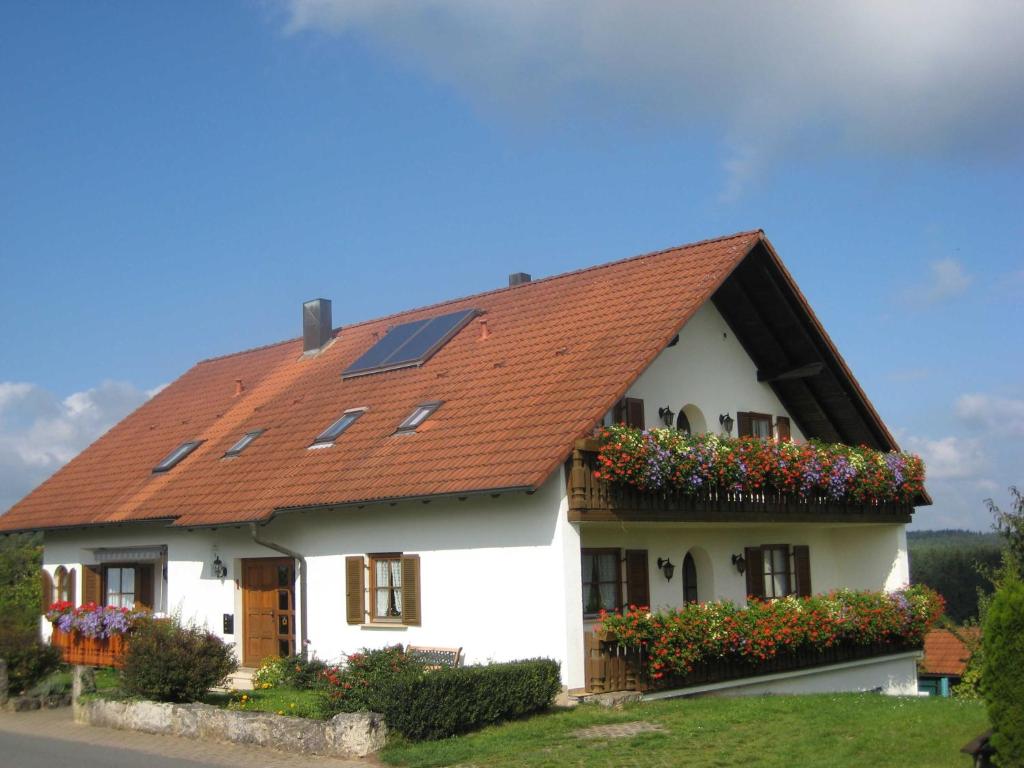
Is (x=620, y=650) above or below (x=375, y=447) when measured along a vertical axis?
below

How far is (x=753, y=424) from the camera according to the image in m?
23.2

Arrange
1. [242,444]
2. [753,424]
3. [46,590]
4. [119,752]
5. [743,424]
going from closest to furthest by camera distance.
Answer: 1. [119,752]
2. [743,424]
3. [753,424]
4. [242,444]
5. [46,590]

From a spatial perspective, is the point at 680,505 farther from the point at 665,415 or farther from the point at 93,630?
the point at 93,630

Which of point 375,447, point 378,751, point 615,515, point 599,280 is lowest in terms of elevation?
point 378,751

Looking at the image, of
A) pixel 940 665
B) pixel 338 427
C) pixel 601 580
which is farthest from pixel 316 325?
pixel 940 665

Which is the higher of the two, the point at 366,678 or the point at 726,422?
the point at 726,422

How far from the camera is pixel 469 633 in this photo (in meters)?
17.8

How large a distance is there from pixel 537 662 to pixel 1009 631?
269 inches

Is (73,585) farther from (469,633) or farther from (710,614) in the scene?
(710,614)

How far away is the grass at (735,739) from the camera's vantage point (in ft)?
42.4

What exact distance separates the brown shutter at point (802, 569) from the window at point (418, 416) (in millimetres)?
8161

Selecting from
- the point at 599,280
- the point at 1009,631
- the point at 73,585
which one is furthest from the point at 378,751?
→ the point at 73,585

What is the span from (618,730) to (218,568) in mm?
10433

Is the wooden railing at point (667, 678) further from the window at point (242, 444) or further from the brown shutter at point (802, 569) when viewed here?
the window at point (242, 444)
